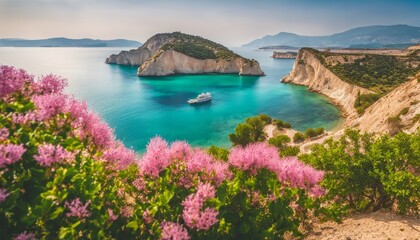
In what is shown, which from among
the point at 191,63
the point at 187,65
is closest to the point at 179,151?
the point at 187,65

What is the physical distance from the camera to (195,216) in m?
4.62

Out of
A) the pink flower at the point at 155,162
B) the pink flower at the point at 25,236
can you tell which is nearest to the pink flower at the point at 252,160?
the pink flower at the point at 155,162

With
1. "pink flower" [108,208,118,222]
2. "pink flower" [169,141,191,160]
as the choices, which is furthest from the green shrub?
"pink flower" [108,208,118,222]

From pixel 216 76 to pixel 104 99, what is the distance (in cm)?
6918

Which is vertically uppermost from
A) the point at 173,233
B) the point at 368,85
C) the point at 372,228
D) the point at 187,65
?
the point at 187,65

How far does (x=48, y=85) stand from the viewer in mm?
6184

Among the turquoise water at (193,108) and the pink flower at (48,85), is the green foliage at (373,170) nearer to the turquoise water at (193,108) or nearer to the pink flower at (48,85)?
the pink flower at (48,85)

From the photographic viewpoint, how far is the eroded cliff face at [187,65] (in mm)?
136875

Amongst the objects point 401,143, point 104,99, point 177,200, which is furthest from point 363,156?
point 104,99

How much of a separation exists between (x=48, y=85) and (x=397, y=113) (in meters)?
43.3

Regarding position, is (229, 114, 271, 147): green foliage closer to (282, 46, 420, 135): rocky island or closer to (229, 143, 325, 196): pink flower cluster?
(282, 46, 420, 135): rocky island

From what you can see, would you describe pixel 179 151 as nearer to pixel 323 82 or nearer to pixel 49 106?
pixel 49 106

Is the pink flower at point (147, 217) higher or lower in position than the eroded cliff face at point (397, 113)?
higher

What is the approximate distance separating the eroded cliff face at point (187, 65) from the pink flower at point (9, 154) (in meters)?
137
